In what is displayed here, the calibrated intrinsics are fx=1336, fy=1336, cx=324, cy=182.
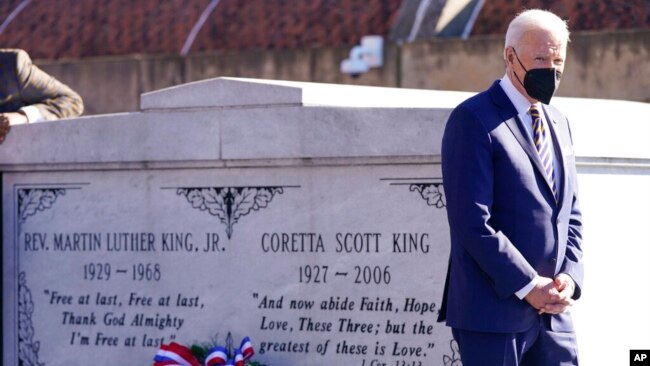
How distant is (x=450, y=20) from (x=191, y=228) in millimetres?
8274

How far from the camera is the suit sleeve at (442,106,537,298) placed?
4719 mm

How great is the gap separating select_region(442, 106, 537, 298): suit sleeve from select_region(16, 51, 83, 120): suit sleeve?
4.05 m

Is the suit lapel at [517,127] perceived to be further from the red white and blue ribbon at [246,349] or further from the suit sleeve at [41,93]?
the suit sleeve at [41,93]

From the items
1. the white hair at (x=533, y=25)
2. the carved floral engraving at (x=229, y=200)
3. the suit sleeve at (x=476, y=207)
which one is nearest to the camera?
the suit sleeve at (x=476, y=207)

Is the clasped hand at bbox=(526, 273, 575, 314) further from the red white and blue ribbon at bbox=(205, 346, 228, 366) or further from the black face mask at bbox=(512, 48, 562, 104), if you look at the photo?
the red white and blue ribbon at bbox=(205, 346, 228, 366)

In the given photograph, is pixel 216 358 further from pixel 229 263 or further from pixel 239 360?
pixel 229 263

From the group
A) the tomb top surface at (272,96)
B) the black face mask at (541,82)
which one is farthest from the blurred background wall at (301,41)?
the black face mask at (541,82)

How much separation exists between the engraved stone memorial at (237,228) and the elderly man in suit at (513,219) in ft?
4.78

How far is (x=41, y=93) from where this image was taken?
8.43m

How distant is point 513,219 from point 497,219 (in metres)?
0.06

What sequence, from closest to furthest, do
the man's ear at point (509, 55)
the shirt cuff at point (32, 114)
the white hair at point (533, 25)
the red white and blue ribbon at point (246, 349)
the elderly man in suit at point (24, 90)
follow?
the white hair at point (533, 25), the man's ear at point (509, 55), the red white and blue ribbon at point (246, 349), the shirt cuff at point (32, 114), the elderly man in suit at point (24, 90)

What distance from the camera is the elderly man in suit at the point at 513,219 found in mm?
4766

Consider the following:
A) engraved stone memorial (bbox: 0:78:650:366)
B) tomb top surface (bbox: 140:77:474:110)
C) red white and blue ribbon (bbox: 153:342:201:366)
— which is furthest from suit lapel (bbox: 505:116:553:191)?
red white and blue ribbon (bbox: 153:342:201:366)

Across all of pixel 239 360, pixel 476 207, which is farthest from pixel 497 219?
pixel 239 360
